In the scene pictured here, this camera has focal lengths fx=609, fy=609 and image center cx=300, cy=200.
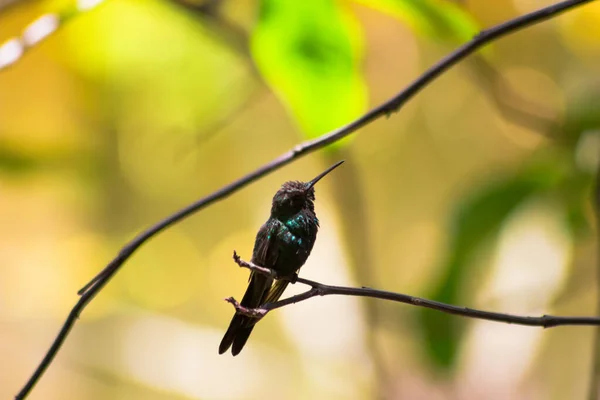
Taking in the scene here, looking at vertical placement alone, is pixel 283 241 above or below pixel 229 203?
below

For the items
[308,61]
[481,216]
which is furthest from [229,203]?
[308,61]

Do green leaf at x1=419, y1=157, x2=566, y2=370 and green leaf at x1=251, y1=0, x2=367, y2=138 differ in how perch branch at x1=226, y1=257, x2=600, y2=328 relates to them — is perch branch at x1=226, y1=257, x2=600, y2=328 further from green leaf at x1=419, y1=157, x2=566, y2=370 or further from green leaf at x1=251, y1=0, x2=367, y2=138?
green leaf at x1=419, y1=157, x2=566, y2=370

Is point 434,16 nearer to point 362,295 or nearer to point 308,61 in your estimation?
point 308,61

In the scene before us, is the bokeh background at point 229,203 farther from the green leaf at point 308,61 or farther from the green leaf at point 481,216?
the green leaf at point 308,61

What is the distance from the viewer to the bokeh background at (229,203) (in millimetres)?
1014

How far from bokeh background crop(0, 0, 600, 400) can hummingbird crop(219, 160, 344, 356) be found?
1.86 feet

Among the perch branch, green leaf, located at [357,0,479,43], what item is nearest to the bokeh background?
green leaf, located at [357,0,479,43]

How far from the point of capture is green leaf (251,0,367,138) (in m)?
0.42

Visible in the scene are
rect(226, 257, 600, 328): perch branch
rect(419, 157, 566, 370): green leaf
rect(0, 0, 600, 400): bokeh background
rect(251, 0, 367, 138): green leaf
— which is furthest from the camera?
rect(0, 0, 600, 400): bokeh background

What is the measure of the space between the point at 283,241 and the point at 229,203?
0.82 m

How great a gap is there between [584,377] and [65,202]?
3.31ft

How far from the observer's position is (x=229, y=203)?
1146mm

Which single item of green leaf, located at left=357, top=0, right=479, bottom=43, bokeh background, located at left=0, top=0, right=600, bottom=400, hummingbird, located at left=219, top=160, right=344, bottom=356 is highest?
bokeh background, located at left=0, top=0, right=600, bottom=400

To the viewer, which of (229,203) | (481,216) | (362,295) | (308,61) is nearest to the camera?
(362,295)
